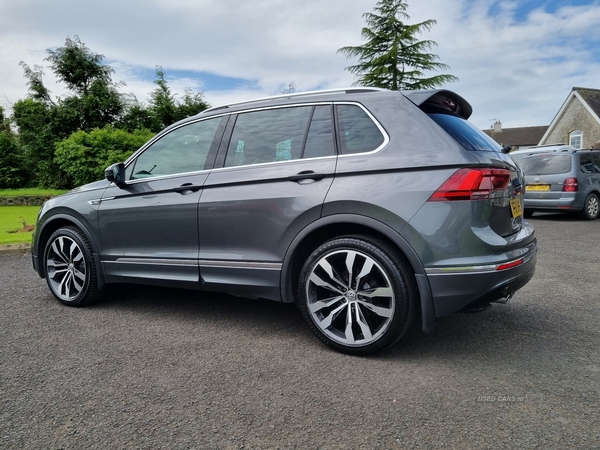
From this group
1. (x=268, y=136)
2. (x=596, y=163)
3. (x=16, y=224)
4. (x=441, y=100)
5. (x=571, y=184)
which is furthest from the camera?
(x=16, y=224)

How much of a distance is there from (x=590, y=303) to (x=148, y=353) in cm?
389

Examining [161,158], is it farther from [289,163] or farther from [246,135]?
[289,163]

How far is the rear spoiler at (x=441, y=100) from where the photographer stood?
3014mm

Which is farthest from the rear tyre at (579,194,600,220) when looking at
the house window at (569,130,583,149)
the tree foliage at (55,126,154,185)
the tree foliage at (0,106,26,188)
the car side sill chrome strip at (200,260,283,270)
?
A: the house window at (569,130,583,149)

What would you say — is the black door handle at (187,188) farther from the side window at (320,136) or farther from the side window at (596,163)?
the side window at (596,163)

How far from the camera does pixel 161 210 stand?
12.3ft

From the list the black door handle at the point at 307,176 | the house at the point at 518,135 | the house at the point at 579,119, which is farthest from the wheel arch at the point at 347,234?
the house at the point at 518,135

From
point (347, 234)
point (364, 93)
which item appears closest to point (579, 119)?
point (364, 93)

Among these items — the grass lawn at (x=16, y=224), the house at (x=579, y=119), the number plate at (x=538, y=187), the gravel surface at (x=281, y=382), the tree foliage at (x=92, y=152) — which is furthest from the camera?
the house at (x=579, y=119)

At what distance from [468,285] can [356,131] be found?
1.26 m

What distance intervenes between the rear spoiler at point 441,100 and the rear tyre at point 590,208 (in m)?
9.19

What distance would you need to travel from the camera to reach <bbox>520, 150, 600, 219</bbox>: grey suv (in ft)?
34.7

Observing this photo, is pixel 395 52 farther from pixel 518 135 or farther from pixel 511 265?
pixel 518 135

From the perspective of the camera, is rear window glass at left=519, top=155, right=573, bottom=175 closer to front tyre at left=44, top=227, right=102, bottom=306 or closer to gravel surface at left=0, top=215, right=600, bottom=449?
gravel surface at left=0, top=215, right=600, bottom=449
